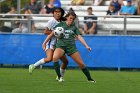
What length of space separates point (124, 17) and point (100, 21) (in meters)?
0.95

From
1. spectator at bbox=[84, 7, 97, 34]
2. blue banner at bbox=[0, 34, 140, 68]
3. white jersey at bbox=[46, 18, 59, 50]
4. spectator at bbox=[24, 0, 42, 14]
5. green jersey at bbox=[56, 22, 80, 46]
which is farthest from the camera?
spectator at bbox=[24, 0, 42, 14]

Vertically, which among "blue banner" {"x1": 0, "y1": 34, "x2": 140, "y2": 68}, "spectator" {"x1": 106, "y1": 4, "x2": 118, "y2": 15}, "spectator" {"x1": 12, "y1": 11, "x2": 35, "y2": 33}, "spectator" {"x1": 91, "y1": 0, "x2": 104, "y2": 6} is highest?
"spectator" {"x1": 91, "y1": 0, "x2": 104, "y2": 6}

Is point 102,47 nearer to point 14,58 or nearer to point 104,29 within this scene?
point 104,29

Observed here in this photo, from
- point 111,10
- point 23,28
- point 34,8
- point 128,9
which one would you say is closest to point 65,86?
point 23,28

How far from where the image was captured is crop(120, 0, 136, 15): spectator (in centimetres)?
2503

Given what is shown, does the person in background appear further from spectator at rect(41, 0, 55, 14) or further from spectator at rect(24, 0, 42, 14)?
spectator at rect(24, 0, 42, 14)

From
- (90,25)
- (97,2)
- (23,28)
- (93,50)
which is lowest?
(93,50)

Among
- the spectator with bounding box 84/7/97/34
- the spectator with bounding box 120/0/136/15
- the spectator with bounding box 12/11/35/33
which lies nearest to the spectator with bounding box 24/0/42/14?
the spectator with bounding box 12/11/35/33

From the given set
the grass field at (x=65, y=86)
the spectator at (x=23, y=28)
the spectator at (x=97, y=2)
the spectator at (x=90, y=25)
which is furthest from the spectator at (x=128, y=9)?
the grass field at (x=65, y=86)

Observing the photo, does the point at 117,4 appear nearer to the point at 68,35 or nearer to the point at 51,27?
the point at 51,27

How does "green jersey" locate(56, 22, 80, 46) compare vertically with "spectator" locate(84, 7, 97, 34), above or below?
above

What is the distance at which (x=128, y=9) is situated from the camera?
25.2 meters

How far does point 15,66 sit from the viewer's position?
24.6 metres

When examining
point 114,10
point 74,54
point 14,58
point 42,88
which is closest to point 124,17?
point 114,10
